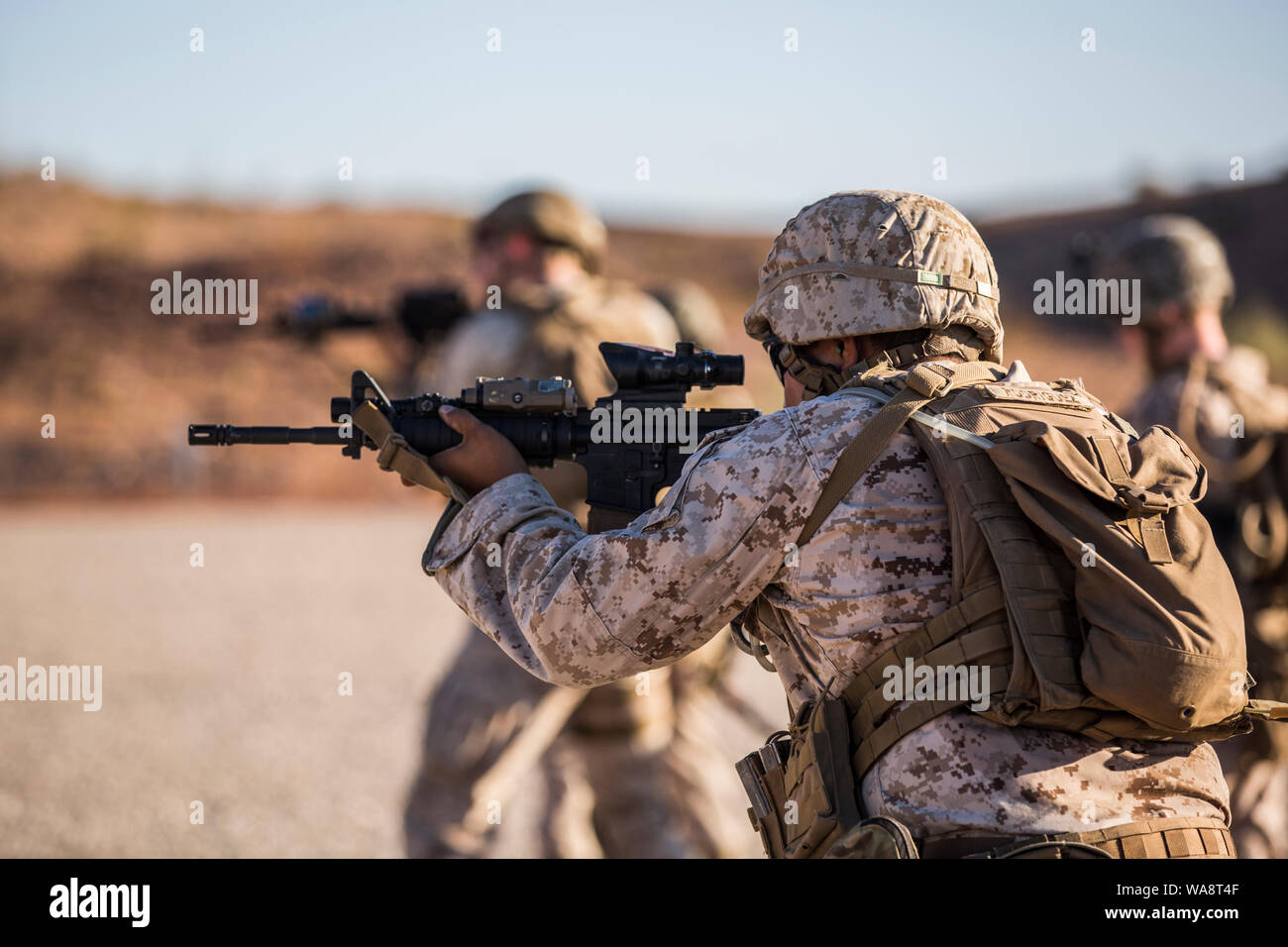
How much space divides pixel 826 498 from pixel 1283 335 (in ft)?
114

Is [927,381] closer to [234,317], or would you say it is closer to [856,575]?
[856,575]

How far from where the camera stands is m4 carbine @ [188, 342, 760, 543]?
323cm

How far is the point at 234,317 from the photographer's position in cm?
3044

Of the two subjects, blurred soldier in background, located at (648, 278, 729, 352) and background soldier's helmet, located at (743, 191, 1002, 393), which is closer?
background soldier's helmet, located at (743, 191, 1002, 393)

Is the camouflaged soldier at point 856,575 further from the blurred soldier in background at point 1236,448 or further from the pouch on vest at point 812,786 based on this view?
the blurred soldier in background at point 1236,448

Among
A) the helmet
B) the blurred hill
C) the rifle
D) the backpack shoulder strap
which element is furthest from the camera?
the blurred hill

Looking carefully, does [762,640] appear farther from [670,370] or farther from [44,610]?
[44,610]

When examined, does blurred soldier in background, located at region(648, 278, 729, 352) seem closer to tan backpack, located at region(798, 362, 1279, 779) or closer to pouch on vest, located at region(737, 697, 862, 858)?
pouch on vest, located at region(737, 697, 862, 858)

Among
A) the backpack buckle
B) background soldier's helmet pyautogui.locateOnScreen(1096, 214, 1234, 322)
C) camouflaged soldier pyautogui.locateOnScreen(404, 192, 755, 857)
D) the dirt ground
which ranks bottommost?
the dirt ground

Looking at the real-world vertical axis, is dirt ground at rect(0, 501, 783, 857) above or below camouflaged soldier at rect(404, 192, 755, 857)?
below

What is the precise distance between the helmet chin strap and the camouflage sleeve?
282 millimetres

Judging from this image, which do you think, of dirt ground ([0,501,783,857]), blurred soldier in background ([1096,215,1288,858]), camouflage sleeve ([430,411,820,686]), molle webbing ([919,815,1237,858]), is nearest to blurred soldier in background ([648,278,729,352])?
blurred soldier in background ([1096,215,1288,858])

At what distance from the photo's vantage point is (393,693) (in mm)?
10719
